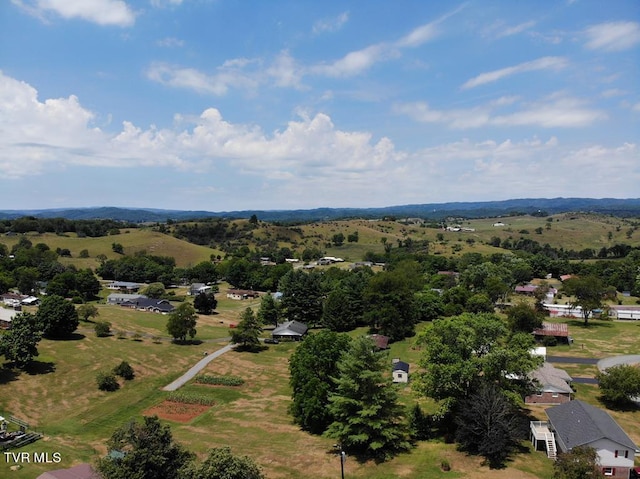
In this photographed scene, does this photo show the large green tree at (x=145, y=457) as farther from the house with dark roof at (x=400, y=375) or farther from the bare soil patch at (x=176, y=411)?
the house with dark roof at (x=400, y=375)

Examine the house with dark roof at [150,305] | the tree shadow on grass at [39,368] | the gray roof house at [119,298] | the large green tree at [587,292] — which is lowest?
the house with dark roof at [150,305]

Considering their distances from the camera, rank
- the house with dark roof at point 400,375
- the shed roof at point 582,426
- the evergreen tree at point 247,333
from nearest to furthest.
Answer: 1. the shed roof at point 582,426
2. the house with dark roof at point 400,375
3. the evergreen tree at point 247,333

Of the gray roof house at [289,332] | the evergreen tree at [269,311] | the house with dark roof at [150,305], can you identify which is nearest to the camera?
the gray roof house at [289,332]

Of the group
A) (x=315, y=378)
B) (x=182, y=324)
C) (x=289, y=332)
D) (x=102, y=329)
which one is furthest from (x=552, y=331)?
(x=102, y=329)

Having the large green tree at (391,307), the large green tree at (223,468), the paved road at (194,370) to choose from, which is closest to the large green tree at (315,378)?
the large green tree at (223,468)

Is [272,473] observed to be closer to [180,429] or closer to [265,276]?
[180,429]

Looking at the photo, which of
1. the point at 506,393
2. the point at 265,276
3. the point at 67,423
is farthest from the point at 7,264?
the point at 506,393

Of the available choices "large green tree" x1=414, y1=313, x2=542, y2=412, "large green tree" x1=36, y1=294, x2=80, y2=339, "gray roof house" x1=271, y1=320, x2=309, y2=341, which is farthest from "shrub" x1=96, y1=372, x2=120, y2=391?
"large green tree" x1=414, y1=313, x2=542, y2=412
